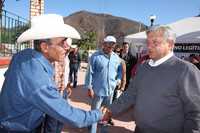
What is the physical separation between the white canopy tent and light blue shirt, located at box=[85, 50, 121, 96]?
444 cm

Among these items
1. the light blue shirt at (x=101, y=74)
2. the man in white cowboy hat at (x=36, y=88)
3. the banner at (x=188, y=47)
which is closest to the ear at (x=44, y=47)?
the man in white cowboy hat at (x=36, y=88)

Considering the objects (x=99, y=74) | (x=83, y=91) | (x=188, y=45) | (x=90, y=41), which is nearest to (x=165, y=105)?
(x=99, y=74)

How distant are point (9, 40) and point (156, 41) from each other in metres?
5.07

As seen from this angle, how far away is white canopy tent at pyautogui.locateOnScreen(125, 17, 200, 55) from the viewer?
11.3 metres

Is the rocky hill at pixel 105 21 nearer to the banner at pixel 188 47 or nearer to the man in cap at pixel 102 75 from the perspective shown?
the banner at pixel 188 47

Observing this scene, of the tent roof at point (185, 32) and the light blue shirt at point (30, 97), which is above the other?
the tent roof at point (185, 32)

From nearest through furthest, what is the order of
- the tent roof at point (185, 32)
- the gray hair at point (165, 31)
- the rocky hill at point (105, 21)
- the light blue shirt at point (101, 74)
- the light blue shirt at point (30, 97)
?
the light blue shirt at point (30, 97), the gray hair at point (165, 31), the light blue shirt at point (101, 74), the tent roof at point (185, 32), the rocky hill at point (105, 21)

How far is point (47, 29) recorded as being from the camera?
3.17 metres

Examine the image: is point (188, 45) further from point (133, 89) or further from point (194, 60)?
point (133, 89)

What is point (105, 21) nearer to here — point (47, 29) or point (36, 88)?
point (47, 29)

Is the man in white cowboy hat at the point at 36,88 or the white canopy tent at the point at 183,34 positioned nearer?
the man in white cowboy hat at the point at 36,88

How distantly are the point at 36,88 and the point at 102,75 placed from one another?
4.02 m

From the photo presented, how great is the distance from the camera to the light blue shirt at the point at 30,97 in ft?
9.71

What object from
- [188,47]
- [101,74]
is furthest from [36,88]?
[188,47]
